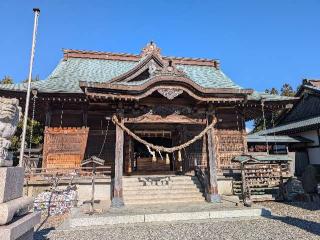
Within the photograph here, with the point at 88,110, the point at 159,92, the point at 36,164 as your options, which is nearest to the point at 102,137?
the point at 88,110

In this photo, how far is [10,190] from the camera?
147 inches

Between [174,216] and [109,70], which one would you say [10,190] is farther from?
[109,70]

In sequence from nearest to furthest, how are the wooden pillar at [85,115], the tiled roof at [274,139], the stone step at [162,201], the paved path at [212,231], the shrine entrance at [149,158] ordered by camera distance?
1. the paved path at [212,231]
2. the stone step at [162,201]
3. the wooden pillar at [85,115]
4. the shrine entrance at [149,158]
5. the tiled roof at [274,139]

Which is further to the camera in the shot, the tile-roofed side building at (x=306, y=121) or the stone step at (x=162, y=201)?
the tile-roofed side building at (x=306, y=121)

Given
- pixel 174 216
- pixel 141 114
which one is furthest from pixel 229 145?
pixel 174 216

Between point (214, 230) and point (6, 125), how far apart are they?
19.9 ft

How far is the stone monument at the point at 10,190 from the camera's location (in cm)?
339

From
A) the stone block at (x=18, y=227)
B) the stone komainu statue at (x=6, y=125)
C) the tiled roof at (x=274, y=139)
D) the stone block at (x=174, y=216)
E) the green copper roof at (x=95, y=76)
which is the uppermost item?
the green copper roof at (x=95, y=76)

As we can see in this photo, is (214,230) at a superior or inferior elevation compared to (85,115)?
inferior

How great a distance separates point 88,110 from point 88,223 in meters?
7.04

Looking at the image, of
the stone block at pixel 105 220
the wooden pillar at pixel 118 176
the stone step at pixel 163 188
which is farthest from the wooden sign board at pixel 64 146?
the stone block at pixel 105 220

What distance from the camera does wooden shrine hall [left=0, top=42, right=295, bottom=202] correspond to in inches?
412

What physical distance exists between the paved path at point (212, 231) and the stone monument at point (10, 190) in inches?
122

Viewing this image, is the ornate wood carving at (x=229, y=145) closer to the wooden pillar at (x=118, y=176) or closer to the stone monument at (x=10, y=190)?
the wooden pillar at (x=118, y=176)
